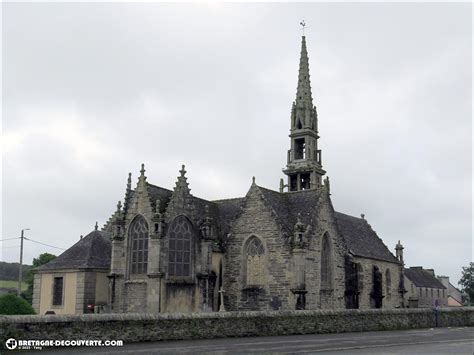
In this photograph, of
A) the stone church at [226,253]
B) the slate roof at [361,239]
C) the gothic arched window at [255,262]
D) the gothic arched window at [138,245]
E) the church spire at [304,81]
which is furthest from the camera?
the church spire at [304,81]

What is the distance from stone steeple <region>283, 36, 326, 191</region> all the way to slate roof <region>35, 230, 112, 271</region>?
101 ft

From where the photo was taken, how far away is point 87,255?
1390 inches

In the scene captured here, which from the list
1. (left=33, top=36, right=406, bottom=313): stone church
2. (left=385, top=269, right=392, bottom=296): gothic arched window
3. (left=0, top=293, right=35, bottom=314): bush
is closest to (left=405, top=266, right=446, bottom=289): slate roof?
(left=385, top=269, right=392, bottom=296): gothic arched window

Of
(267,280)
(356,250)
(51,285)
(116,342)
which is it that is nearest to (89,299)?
(51,285)

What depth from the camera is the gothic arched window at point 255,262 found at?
34.2 meters

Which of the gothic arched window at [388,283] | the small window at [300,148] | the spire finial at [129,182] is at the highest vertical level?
the small window at [300,148]

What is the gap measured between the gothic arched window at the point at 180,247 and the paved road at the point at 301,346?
8.70 m

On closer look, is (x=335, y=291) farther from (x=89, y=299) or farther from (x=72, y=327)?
(x=72, y=327)

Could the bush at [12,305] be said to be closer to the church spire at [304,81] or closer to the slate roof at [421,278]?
the church spire at [304,81]

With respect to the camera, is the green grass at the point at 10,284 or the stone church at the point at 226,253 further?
the green grass at the point at 10,284

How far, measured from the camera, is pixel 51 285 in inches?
1389

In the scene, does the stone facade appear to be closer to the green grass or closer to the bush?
the green grass

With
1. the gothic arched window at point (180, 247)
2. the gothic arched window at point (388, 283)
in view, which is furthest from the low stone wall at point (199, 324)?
the gothic arched window at point (388, 283)

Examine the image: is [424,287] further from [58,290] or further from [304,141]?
[58,290]
